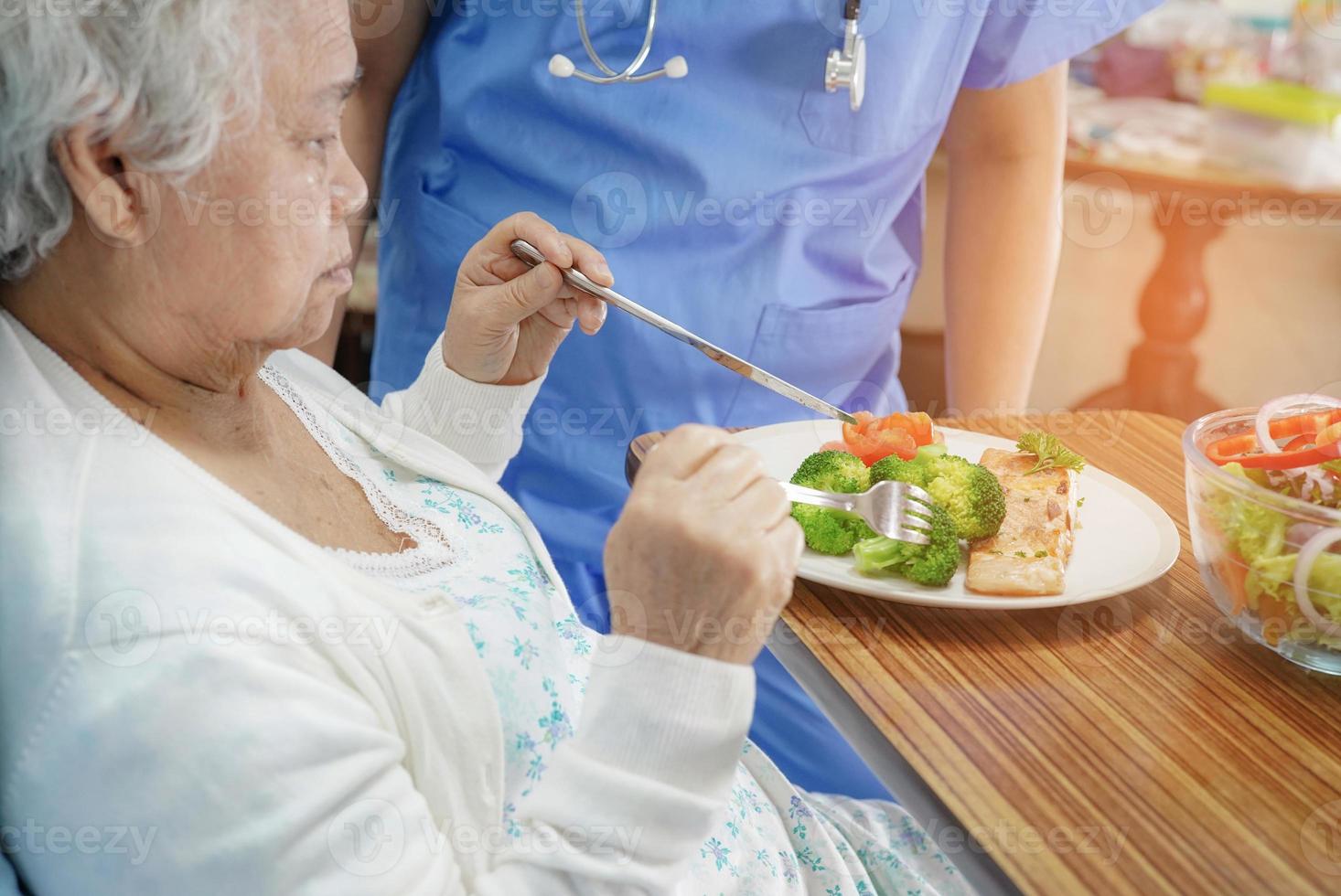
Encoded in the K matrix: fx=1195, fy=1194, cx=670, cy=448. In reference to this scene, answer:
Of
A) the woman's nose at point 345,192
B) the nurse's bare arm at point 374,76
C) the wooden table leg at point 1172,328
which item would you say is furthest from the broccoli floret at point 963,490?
the wooden table leg at point 1172,328

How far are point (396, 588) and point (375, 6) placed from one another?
2.94ft

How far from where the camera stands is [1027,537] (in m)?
1.01

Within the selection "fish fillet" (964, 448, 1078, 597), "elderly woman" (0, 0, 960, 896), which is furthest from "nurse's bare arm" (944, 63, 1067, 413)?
"elderly woman" (0, 0, 960, 896)

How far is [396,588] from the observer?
2.89 feet

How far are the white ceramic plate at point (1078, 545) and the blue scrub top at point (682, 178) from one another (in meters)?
0.34

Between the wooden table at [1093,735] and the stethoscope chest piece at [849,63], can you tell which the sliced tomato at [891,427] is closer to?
the wooden table at [1093,735]

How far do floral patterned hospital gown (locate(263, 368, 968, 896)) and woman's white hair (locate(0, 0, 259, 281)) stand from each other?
308 millimetres

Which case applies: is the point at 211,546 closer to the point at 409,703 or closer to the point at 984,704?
the point at 409,703

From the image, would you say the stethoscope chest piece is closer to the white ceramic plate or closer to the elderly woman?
the white ceramic plate

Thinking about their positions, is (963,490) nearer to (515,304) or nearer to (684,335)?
(684,335)

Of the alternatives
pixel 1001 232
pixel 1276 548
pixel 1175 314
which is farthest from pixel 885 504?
pixel 1175 314

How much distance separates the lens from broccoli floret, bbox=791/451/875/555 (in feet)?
3.28

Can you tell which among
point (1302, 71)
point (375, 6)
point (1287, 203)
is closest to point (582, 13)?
point (375, 6)

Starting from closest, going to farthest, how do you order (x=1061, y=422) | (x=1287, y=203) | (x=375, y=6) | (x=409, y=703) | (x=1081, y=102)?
(x=409, y=703) < (x=1061, y=422) < (x=375, y=6) < (x=1287, y=203) < (x=1081, y=102)
